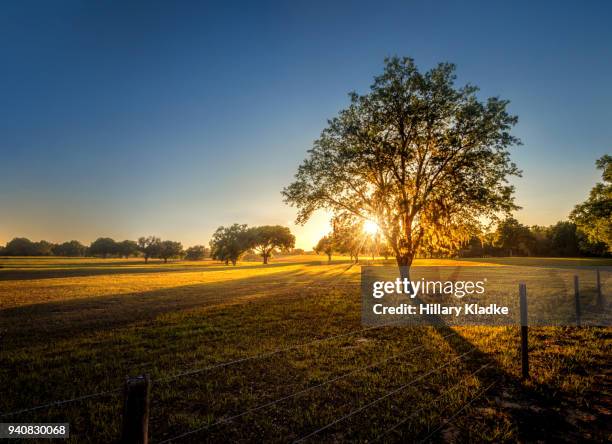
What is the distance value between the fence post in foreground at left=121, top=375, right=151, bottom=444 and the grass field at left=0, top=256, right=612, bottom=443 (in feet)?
4.33

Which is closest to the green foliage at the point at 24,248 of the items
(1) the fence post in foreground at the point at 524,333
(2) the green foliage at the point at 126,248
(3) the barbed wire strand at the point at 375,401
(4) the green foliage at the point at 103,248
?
(4) the green foliage at the point at 103,248

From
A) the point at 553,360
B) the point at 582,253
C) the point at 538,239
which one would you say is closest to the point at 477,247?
the point at 538,239

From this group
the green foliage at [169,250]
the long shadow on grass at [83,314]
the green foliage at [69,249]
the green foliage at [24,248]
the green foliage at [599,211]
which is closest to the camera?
the long shadow on grass at [83,314]

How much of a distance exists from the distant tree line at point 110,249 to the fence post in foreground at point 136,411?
134m

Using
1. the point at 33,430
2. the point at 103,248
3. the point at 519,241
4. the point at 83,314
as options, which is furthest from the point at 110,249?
the point at 519,241

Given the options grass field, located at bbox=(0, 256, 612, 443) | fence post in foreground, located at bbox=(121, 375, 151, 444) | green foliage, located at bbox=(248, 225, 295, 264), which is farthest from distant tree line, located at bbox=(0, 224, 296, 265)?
fence post in foreground, located at bbox=(121, 375, 151, 444)

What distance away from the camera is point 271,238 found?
103m

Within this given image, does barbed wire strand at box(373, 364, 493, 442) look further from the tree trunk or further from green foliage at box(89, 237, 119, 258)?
green foliage at box(89, 237, 119, 258)

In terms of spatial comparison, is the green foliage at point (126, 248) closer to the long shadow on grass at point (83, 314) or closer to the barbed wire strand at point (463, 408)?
the long shadow on grass at point (83, 314)

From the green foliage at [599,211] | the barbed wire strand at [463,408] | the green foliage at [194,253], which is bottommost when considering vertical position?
the green foliage at [194,253]

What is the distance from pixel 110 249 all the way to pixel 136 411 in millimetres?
175059

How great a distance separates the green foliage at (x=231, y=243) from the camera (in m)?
103

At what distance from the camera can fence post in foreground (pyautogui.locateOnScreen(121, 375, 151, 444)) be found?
2924mm

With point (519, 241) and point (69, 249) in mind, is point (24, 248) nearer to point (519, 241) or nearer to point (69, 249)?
point (69, 249)
